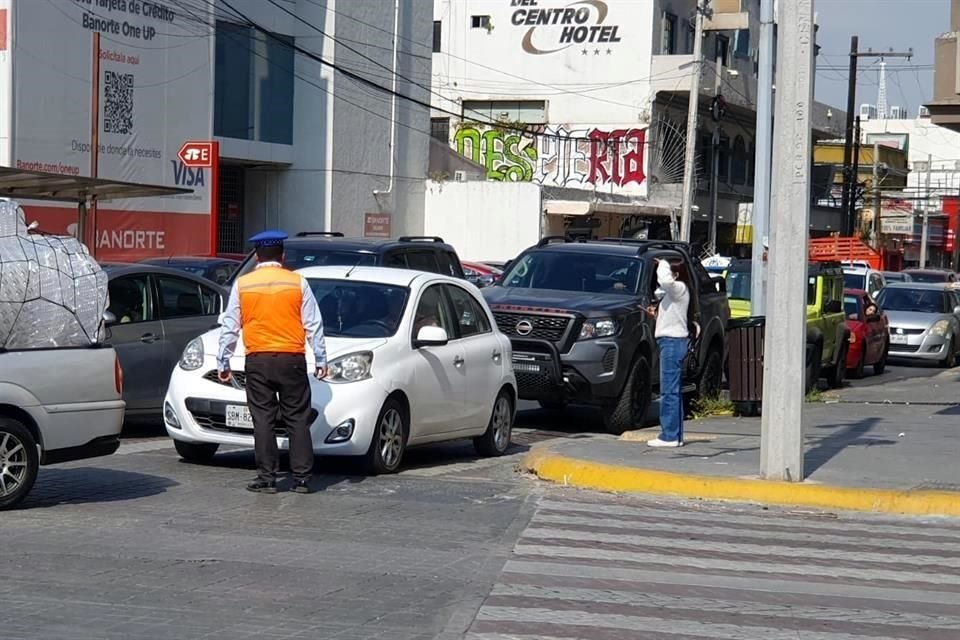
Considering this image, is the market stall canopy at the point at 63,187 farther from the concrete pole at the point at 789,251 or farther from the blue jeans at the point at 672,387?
the concrete pole at the point at 789,251

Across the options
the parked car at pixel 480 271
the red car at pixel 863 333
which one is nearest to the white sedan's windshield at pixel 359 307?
the red car at pixel 863 333

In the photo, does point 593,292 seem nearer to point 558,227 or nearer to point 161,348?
point 161,348

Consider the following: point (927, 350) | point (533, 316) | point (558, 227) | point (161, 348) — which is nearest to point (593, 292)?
point (533, 316)

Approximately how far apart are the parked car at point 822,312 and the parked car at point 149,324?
1046 centimetres

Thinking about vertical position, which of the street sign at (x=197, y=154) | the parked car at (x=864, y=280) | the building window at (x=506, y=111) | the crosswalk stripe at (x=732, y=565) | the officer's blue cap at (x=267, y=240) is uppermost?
the building window at (x=506, y=111)

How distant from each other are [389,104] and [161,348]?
2809cm

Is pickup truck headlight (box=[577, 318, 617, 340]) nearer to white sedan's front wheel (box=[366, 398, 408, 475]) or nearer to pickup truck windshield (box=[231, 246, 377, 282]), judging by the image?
pickup truck windshield (box=[231, 246, 377, 282])

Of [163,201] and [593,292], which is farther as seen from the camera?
[163,201]

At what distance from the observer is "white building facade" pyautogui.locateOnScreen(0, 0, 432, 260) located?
28.8m

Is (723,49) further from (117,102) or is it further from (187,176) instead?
(117,102)

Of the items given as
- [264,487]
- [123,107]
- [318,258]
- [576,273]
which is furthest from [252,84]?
[264,487]

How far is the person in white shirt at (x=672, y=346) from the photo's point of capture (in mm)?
13414

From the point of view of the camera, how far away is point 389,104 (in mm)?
41812

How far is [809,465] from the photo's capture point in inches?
485
